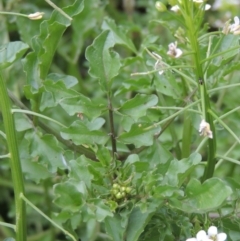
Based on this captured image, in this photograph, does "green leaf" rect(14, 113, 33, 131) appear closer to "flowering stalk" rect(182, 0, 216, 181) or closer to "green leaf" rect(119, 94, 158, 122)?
"green leaf" rect(119, 94, 158, 122)

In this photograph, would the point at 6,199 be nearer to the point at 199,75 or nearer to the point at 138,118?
the point at 138,118

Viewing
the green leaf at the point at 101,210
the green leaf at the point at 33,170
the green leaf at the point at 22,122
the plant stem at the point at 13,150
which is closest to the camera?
the green leaf at the point at 101,210

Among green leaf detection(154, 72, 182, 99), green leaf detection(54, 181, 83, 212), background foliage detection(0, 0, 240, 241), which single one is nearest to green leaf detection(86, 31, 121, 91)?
background foliage detection(0, 0, 240, 241)

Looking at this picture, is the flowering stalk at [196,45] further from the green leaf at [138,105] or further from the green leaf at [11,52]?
the green leaf at [11,52]

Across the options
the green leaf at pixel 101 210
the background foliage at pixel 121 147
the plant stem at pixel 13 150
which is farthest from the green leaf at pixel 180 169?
the plant stem at pixel 13 150

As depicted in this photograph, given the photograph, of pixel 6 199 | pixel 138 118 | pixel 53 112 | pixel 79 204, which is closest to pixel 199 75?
pixel 138 118
